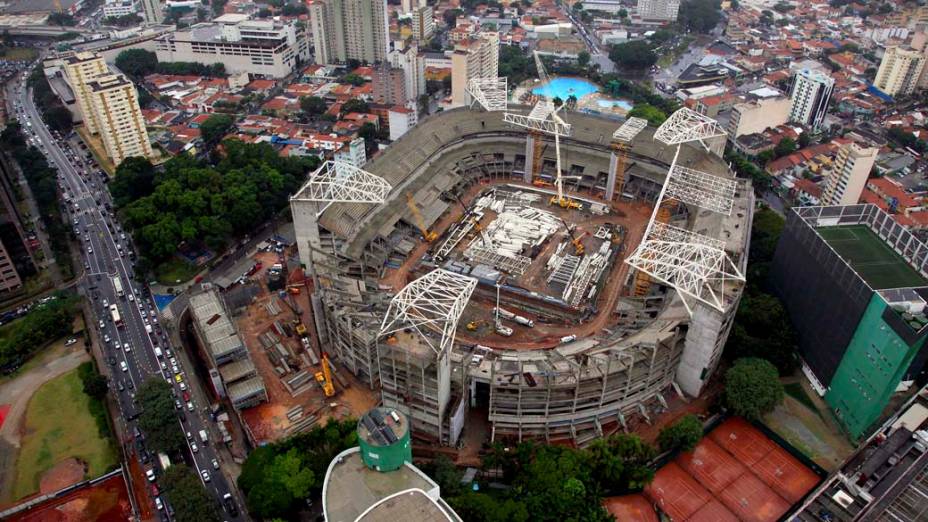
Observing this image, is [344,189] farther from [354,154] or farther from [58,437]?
[58,437]

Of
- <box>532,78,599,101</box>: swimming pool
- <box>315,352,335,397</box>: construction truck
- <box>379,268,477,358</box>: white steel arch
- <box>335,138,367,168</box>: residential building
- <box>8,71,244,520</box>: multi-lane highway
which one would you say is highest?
<box>379,268,477,358</box>: white steel arch

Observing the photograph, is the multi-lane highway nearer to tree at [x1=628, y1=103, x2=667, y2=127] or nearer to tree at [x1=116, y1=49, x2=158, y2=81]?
tree at [x1=116, y1=49, x2=158, y2=81]

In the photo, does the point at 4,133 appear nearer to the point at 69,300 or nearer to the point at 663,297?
the point at 69,300

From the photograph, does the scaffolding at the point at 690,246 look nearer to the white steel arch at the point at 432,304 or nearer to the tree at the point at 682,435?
the tree at the point at 682,435

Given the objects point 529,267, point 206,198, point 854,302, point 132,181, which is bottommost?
point 529,267

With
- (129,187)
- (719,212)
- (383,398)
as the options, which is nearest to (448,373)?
(383,398)

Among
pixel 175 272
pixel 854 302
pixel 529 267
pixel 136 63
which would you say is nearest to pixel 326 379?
pixel 529 267

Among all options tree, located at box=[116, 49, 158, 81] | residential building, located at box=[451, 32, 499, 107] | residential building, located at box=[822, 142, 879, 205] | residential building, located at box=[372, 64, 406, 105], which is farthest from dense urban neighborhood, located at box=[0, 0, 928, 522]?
tree, located at box=[116, 49, 158, 81]

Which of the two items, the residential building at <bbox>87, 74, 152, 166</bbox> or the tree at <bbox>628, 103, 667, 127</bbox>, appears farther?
the tree at <bbox>628, 103, 667, 127</bbox>
